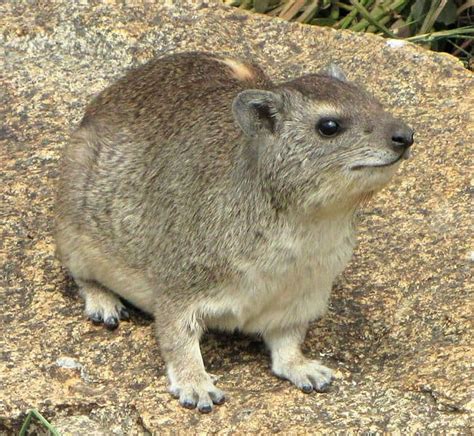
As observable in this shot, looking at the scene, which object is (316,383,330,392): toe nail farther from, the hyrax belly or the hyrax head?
the hyrax head

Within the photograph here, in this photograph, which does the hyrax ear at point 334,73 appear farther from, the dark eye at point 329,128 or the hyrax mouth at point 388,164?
the hyrax mouth at point 388,164

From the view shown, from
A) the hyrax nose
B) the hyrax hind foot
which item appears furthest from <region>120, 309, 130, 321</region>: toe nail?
the hyrax nose

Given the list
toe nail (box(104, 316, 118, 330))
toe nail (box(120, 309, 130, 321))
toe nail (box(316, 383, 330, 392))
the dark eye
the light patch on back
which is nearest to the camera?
the dark eye

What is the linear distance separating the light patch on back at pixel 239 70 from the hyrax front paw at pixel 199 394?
5.55 ft

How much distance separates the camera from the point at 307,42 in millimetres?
9234

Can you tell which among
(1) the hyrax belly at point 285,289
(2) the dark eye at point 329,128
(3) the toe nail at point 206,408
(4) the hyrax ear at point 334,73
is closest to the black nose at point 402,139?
(2) the dark eye at point 329,128

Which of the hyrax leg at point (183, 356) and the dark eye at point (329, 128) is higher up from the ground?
the dark eye at point (329, 128)

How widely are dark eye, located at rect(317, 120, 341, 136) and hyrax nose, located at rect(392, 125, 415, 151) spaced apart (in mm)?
271

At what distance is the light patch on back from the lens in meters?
7.15

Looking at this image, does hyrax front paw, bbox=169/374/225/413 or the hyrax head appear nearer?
the hyrax head

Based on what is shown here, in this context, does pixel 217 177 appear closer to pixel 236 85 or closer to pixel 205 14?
pixel 236 85

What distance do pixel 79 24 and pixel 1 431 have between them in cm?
376

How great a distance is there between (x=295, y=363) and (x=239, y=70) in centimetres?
165

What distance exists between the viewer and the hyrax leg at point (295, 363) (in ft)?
20.9
